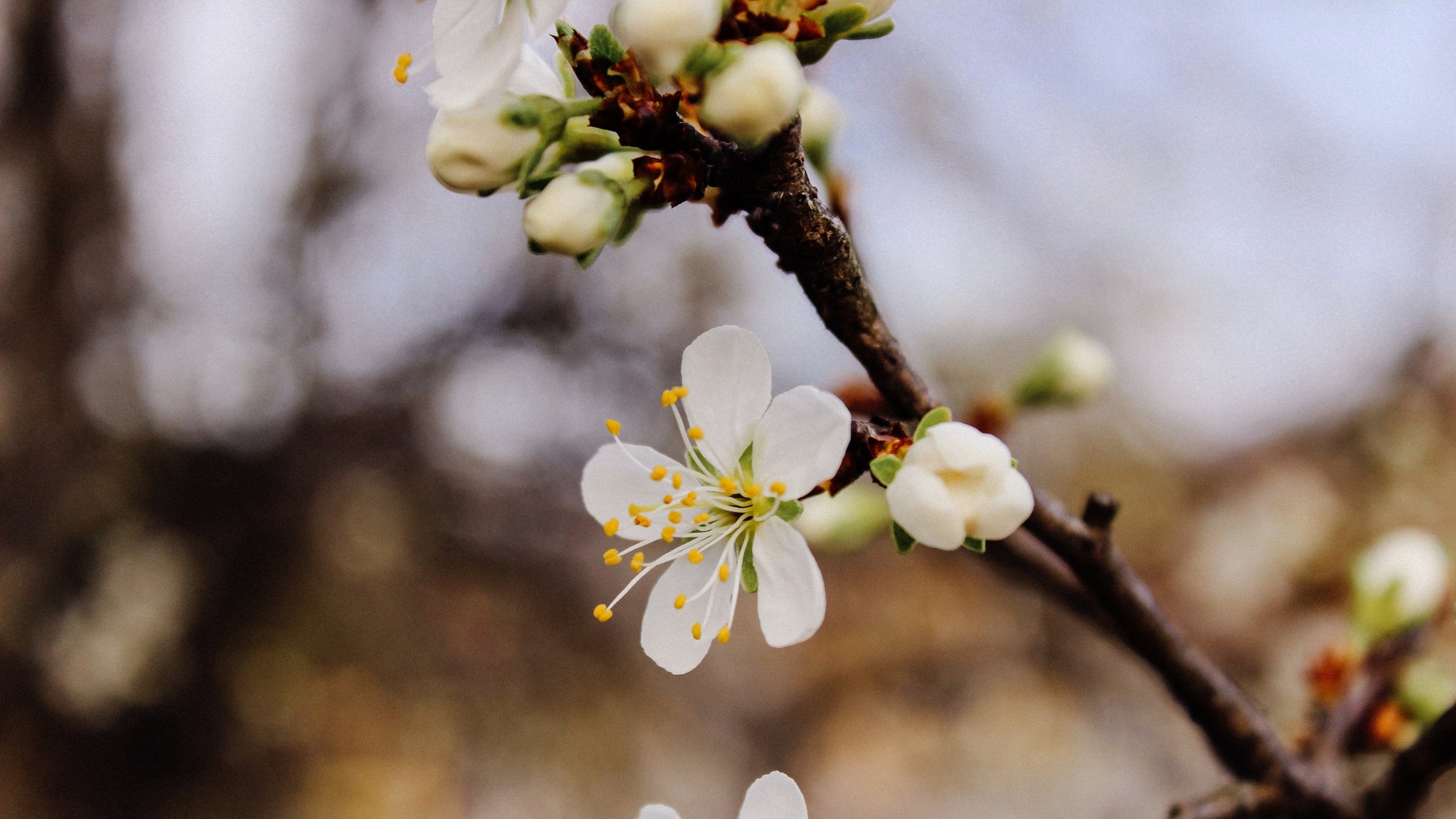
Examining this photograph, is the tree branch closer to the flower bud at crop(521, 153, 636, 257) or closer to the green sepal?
the green sepal

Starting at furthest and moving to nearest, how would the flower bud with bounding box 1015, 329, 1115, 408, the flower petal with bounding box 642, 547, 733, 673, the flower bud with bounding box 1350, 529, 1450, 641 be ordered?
the flower bud with bounding box 1015, 329, 1115, 408
the flower bud with bounding box 1350, 529, 1450, 641
the flower petal with bounding box 642, 547, 733, 673

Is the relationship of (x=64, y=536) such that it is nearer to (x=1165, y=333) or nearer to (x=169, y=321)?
(x=169, y=321)

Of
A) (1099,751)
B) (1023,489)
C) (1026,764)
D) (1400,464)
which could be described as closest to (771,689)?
(1026,764)

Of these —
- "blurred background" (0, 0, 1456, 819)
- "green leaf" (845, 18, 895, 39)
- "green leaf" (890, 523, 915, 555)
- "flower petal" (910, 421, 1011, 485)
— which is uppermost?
"green leaf" (845, 18, 895, 39)

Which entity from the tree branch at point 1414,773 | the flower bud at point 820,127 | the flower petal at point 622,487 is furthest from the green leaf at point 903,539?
the flower bud at point 820,127

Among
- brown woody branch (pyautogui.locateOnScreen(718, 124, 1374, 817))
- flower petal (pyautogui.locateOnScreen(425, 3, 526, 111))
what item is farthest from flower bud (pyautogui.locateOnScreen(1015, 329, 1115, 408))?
flower petal (pyautogui.locateOnScreen(425, 3, 526, 111))

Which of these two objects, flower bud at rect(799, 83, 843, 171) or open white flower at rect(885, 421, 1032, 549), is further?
flower bud at rect(799, 83, 843, 171)

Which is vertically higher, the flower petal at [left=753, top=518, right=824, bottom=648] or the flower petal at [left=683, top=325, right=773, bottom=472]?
the flower petal at [left=683, top=325, right=773, bottom=472]
